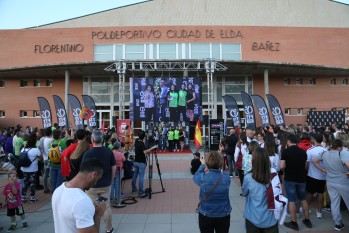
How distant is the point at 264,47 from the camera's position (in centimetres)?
2795

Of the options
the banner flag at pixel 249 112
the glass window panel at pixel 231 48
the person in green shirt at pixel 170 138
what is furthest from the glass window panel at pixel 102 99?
the banner flag at pixel 249 112

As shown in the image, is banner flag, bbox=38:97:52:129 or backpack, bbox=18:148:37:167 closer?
backpack, bbox=18:148:37:167

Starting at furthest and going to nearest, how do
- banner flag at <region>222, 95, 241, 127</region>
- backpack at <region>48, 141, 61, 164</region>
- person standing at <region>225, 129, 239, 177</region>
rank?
banner flag at <region>222, 95, 241, 127</region>, person standing at <region>225, 129, 239, 177</region>, backpack at <region>48, 141, 61, 164</region>

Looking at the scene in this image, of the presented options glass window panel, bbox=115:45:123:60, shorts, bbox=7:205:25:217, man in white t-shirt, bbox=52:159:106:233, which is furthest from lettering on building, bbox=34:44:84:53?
man in white t-shirt, bbox=52:159:106:233

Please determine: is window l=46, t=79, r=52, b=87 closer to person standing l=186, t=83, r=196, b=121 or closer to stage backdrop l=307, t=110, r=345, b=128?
person standing l=186, t=83, r=196, b=121

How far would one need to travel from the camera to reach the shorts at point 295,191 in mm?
6000

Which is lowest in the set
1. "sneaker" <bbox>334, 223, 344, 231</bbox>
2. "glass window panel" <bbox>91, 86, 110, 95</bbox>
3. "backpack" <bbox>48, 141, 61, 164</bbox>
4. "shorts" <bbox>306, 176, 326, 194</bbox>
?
"sneaker" <bbox>334, 223, 344, 231</bbox>

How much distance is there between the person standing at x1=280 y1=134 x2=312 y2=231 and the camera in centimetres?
593

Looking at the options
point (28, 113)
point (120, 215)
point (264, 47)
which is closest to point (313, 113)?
point (264, 47)

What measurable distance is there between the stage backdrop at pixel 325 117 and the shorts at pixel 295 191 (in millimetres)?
20153

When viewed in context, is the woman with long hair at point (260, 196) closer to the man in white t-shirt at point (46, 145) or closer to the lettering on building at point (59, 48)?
the man in white t-shirt at point (46, 145)

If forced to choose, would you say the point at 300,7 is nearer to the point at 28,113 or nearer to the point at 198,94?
the point at 198,94

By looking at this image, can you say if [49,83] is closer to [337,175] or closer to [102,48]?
[102,48]

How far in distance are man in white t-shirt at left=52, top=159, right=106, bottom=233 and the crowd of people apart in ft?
5.81
